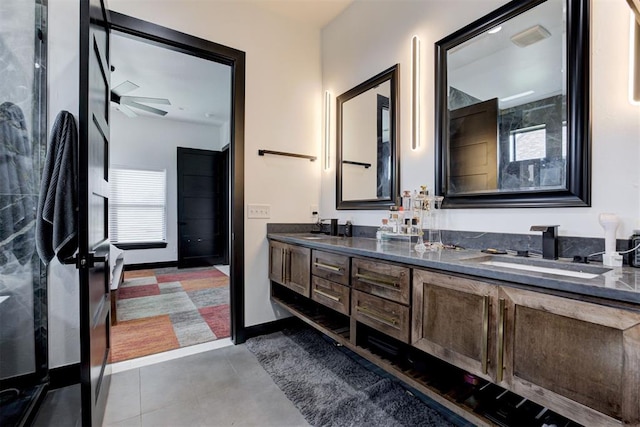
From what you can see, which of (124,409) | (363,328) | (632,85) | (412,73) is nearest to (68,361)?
(124,409)

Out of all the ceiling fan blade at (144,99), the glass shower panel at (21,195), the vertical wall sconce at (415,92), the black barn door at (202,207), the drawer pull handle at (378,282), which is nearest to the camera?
the drawer pull handle at (378,282)

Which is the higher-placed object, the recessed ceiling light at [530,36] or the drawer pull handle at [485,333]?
the recessed ceiling light at [530,36]

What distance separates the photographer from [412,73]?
223 centimetres

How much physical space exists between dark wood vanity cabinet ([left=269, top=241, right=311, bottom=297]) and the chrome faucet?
1388 millimetres

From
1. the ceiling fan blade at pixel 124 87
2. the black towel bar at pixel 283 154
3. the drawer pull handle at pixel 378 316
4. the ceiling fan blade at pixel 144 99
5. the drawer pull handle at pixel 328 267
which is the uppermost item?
the ceiling fan blade at pixel 124 87

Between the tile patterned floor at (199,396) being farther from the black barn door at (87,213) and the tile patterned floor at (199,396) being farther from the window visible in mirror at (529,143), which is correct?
the window visible in mirror at (529,143)

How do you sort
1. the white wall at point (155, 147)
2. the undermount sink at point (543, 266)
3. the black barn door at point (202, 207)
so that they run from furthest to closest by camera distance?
the black barn door at point (202, 207)
the white wall at point (155, 147)
the undermount sink at point (543, 266)

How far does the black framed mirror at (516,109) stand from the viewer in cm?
142

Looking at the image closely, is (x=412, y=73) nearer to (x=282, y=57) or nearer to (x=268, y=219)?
(x=282, y=57)

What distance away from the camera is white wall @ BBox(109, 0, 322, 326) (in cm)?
264

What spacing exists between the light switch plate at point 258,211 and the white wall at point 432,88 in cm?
60

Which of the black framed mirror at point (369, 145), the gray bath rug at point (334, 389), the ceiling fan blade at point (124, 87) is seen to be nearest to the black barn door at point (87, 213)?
the gray bath rug at point (334, 389)

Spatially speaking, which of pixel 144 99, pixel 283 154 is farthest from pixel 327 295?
pixel 144 99

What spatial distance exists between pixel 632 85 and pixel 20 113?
10.4 ft
